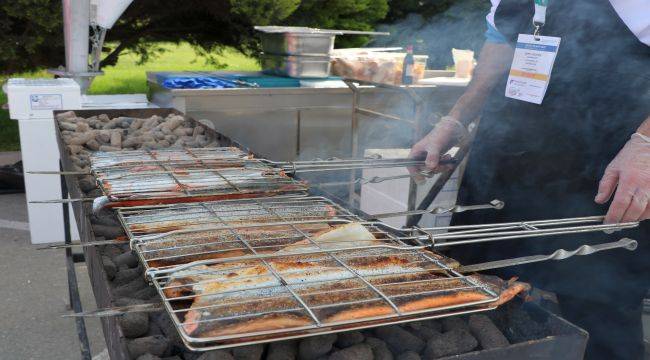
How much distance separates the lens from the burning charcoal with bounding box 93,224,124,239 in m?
1.75

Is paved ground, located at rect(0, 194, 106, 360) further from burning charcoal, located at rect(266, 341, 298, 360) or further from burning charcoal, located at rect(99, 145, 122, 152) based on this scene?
burning charcoal, located at rect(266, 341, 298, 360)

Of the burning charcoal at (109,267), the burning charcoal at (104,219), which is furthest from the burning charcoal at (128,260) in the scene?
the burning charcoal at (104,219)

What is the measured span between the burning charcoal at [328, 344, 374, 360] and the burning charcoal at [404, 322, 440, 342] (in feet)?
0.50

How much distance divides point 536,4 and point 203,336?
66.1 inches

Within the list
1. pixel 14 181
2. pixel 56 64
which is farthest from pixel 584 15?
pixel 56 64

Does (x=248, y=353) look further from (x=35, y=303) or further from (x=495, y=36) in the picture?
(x=35, y=303)

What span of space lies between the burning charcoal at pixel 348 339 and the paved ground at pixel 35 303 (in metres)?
1.98

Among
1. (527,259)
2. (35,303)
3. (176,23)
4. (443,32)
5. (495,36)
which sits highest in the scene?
(443,32)

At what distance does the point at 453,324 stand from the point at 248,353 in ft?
1.62

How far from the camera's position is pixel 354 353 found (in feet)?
3.79

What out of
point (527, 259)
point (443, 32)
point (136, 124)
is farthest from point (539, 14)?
point (443, 32)

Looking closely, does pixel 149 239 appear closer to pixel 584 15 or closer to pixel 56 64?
pixel 584 15

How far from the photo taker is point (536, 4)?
199cm

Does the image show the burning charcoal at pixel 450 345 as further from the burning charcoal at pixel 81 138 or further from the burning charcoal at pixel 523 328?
the burning charcoal at pixel 81 138
